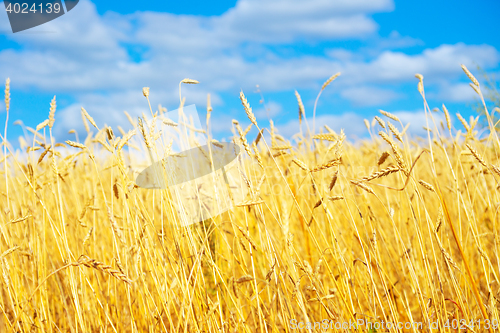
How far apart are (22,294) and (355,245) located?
1.89 meters

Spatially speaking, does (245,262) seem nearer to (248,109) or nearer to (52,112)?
(248,109)

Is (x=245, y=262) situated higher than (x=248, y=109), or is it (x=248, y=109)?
(x=248, y=109)

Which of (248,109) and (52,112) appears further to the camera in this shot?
(52,112)


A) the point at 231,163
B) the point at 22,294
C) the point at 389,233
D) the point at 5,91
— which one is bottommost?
the point at 389,233

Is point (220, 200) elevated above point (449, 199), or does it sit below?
above

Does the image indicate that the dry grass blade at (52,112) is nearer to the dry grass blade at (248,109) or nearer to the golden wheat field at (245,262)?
the golden wheat field at (245,262)

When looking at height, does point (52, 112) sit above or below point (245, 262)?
above

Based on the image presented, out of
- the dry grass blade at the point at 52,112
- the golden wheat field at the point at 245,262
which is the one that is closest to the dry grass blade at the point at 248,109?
the golden wheat field at the point at 245,262

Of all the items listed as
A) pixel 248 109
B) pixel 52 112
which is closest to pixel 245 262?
pixel 248 109

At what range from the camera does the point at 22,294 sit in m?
1.51

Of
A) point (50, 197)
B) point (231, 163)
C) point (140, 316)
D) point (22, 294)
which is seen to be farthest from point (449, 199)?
point (50, 197)

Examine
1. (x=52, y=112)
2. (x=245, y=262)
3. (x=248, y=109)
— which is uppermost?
(x=52, y=112)

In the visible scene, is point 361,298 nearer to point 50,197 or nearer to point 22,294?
point 22,294

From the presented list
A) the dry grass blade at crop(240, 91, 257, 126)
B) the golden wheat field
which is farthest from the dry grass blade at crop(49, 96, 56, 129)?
the dry grass blade at crop(240, 91, 257, 126)
